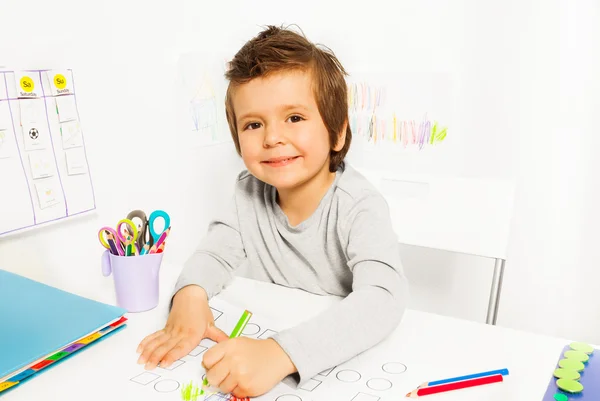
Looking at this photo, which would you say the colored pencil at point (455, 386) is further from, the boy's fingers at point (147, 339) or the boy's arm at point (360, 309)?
the boy's fingers at point (147, 339)

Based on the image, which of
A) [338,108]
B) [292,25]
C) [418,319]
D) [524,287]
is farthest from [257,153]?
[524,287]

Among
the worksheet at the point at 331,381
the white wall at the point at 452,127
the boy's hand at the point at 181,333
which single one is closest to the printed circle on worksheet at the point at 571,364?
the worksheet at the point at 331,381

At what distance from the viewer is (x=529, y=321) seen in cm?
134

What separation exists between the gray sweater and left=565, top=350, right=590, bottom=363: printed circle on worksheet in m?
0.20

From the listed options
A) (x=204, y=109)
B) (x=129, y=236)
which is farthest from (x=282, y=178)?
(x=204, y=109)

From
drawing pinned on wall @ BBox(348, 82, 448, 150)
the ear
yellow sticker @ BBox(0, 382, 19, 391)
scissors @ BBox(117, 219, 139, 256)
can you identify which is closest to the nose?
the ear

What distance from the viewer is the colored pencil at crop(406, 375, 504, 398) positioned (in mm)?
534

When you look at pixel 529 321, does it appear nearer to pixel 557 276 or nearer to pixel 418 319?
pixel 557 276

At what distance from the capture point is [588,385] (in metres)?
0.53

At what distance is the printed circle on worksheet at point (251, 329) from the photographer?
2.21 ft

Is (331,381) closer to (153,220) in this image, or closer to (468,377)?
(468,377)

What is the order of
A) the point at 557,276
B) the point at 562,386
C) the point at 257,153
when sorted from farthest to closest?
the point at 557,276
the point at 257,153
the point at 562,386

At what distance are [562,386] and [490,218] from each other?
20.3 inches

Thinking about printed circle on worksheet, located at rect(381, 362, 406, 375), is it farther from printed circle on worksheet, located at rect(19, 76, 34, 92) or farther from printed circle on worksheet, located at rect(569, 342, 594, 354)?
printed circle on worksheet, located at rect(19, 76, 34, 92)
